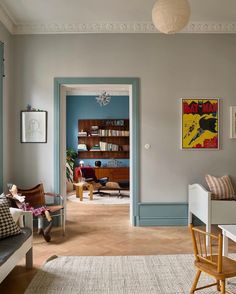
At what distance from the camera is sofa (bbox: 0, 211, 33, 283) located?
8.90 ft

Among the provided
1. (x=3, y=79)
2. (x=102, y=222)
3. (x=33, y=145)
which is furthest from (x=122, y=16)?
(x=102, y=222)

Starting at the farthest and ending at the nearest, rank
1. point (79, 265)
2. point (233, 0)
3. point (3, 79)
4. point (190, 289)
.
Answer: point (3, 79) → point (233, 0) → point (79, 265) → point (190, 289)

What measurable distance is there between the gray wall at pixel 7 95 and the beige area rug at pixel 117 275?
6.36 ft

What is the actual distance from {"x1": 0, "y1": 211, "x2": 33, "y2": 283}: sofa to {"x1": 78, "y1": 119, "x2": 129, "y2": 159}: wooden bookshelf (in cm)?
649

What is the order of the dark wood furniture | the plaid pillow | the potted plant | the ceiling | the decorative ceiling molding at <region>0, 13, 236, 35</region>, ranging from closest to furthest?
the plaid pillow, the ceiling, the decorative ceiling molding at <region>0, 13, 236, 35</region>, the potted plant, the dark wood furniture

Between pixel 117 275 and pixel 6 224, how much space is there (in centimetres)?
123

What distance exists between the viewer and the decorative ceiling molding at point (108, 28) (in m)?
5.23

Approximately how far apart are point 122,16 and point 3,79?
2035 mm

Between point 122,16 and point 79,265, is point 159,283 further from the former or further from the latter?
point 122,16

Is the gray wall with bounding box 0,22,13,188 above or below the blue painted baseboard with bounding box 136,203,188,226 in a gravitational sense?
above

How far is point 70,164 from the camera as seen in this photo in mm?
9625

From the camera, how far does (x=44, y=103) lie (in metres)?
5.30

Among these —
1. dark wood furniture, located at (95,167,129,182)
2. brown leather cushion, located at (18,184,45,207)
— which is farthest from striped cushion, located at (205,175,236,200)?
dark wood furniture, located at (95,167,129,182)

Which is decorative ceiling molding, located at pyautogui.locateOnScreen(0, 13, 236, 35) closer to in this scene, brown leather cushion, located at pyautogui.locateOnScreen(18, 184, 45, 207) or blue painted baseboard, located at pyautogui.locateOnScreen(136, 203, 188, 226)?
brown leather cushion, located at pyautogui.locateOnScreen(18, 184, 45, 207)
